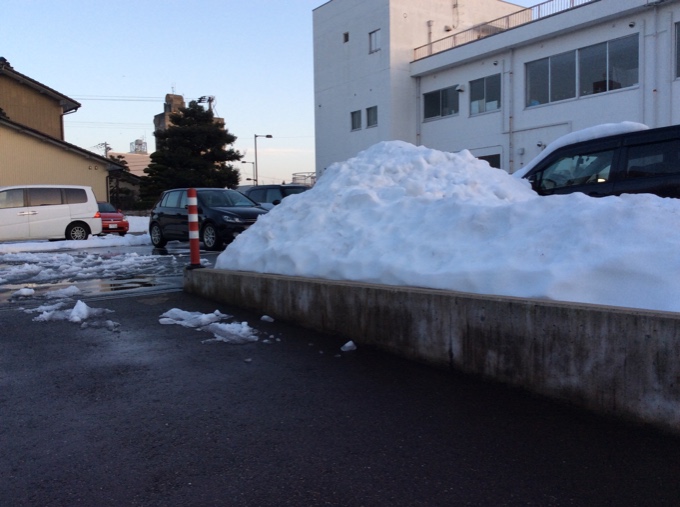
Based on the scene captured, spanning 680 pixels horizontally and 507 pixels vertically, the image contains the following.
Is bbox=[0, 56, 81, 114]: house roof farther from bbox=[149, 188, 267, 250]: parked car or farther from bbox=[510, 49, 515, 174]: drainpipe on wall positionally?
bbox=[510, 49, 515, 174]: drainpipe on wall

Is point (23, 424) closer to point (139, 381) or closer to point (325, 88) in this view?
point (139, 381)

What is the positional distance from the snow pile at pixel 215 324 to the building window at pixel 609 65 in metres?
18.6

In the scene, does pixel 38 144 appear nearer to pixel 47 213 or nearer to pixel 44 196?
pixel 44 196

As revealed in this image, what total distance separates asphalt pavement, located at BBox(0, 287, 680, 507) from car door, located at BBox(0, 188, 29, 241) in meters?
15.1

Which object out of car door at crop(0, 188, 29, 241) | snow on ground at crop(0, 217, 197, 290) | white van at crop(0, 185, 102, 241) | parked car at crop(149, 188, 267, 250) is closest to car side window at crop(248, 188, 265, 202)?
parked car at crop(149, 188, 267, 250)

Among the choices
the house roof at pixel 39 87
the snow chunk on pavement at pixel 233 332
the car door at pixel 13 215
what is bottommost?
the snow chunk on pavement at pixel 233 332

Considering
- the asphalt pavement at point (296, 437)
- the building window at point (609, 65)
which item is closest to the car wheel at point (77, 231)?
the asphalt pavement at point (296, 437)

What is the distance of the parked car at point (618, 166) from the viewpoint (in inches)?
245

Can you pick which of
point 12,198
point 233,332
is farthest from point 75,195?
point 233,332

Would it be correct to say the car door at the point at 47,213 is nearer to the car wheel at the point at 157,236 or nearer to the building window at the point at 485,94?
the car wheel at the point at 157,236

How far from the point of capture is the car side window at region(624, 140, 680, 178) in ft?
20.3

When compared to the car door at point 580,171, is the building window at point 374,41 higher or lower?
higher

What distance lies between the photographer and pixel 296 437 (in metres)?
3.34

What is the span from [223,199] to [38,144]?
69.4 ft
